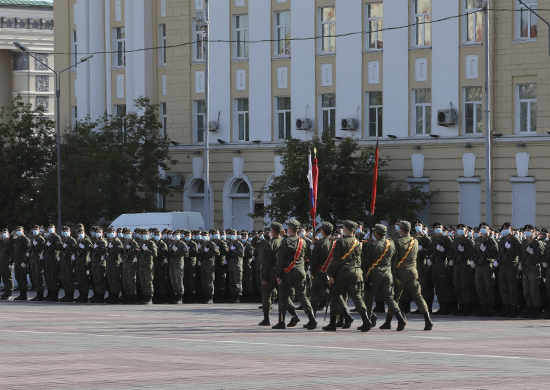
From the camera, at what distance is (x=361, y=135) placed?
39.8 meters

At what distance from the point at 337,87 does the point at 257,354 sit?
2686 centimetres

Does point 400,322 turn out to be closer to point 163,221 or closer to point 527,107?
point 163,221

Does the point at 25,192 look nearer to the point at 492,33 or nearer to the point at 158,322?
the point at 492,33

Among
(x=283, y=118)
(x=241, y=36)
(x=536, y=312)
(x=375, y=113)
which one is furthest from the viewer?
(x=241, y=36)

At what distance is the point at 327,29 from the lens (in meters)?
40.8

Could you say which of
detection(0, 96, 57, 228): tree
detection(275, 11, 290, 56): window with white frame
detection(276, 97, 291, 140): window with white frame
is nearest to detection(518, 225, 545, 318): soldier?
detection(276, 97, 291, 140): window with white frame

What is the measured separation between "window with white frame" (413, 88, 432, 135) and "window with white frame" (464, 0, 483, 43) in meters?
2.28

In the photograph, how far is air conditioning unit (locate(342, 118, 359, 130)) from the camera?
39625 millimetres

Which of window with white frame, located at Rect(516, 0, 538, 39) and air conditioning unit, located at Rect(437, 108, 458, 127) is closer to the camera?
window with white frame, located at Rect(516, 0, 538, 39)

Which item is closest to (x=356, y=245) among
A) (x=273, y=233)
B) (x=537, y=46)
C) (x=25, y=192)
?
(x=273, y=233)

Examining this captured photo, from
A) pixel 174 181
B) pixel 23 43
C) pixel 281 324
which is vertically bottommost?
pixel 281 324

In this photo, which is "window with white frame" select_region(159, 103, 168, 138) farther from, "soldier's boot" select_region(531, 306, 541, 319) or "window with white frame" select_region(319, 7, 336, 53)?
"soldier's boot" select_region(531, 306, 541, 319)

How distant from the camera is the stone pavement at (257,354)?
11.5 metres

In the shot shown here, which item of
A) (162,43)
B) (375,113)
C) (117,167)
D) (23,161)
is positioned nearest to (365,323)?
(375,113)
